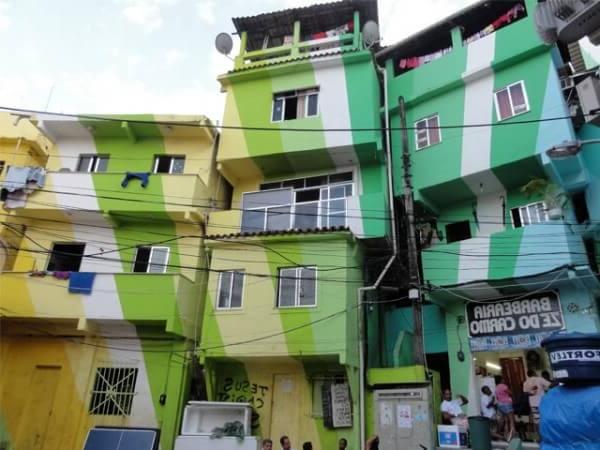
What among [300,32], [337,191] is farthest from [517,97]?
[300,32]

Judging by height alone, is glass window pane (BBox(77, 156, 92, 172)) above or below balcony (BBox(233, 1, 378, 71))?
below

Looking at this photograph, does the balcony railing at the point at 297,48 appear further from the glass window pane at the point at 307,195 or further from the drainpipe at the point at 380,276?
the glass window pane at the point at 307,195

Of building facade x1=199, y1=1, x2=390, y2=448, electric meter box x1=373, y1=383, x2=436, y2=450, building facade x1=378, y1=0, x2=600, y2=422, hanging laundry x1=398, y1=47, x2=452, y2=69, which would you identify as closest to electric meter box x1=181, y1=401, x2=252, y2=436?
building facade x1=199, y1=1, x2=390, y2=448

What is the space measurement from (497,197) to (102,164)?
1447 cm

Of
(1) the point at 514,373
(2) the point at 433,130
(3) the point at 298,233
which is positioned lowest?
(1) the point at 514,373

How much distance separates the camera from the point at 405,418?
472 inches

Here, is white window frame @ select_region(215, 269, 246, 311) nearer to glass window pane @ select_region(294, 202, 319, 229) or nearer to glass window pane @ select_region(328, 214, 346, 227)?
glass window pane @ select_region(294, 202, 319, 229)

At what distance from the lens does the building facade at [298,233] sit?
13.6 meters

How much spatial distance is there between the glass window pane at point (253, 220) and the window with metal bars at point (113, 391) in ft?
19.1

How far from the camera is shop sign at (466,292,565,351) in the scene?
12.8 metres

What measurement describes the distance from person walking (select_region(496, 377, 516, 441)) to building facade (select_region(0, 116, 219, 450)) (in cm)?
919

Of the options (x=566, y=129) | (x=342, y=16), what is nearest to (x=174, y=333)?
(x=566, y=129)

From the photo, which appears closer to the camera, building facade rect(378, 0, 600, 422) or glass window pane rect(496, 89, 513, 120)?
building facade rect(378, 0, 600, 422)

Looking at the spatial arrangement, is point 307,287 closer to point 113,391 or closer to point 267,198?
point 267,198
